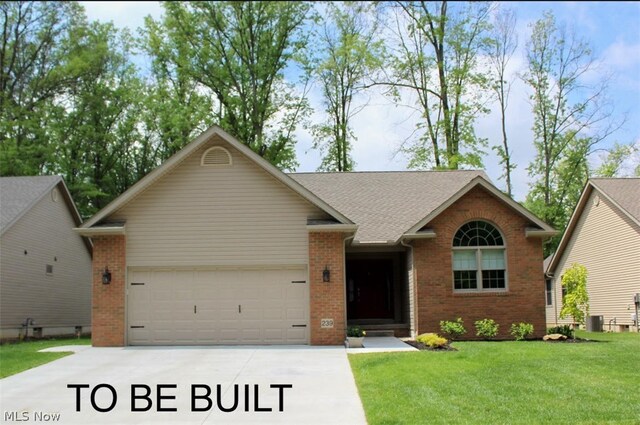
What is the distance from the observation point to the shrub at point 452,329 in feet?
63.4

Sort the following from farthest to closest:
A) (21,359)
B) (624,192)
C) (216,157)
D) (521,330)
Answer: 1. (624,192)
2. (521,330)
3. (216,157)
4. (21,359)

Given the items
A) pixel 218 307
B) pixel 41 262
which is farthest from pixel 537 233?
pixel 41 262

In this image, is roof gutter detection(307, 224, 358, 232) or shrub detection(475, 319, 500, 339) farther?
shrub detection(475, 319, 500, 339)

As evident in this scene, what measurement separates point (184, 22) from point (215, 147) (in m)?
19.6

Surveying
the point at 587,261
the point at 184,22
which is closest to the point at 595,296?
the point at 587,261

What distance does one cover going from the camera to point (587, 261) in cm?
2995

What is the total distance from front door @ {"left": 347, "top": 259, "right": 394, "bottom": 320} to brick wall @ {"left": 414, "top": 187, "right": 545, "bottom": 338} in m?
3.53

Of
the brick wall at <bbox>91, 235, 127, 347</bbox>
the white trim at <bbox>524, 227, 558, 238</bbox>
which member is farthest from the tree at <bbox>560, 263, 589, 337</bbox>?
the brick wall at <bbox>91, 235, 127, 347</bbox>

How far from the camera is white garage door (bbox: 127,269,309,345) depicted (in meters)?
18.7

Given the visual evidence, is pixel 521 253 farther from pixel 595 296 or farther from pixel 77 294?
pixel 77 294

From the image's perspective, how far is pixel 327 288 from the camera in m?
18.5

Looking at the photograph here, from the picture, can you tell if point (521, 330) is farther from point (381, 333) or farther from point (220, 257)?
point (220, 257)

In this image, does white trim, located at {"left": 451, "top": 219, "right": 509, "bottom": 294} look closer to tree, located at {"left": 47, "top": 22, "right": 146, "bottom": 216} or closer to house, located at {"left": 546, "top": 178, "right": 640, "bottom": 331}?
house, located at {"left": 546, "top": 178, "right": 640, "bottom": 331}

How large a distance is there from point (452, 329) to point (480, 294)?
1378 millimetres
